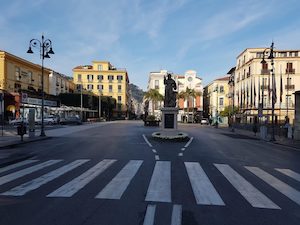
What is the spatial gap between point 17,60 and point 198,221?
60508 millimetres

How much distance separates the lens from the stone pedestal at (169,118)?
2355 centimetres

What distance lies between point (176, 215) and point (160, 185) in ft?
7.95

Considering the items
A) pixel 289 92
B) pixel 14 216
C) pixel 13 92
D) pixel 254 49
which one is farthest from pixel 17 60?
pixel 14 216

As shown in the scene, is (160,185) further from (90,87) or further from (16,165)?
(90,87)

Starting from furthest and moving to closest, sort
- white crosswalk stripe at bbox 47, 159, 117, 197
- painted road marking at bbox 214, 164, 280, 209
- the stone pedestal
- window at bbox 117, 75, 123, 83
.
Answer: window at bbox 117, 75, 123, 83, the stone pedestal, white crosswalk stripe at bbox 47, 159, 117, 197, painted road marking at bbox 214, 164, 280, 209

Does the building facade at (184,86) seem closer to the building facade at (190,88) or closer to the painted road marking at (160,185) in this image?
the building facade at (190,88)

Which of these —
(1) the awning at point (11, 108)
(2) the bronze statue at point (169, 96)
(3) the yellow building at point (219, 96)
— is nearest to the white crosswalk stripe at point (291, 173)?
(2) the bronze statue at point (169, 96)

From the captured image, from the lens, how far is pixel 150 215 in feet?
18.7

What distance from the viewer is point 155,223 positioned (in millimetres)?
5270

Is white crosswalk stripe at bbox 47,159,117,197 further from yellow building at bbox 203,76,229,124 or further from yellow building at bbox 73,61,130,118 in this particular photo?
yellow building at bbox 73,61,130,118

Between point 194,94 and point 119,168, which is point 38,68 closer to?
point 194,94

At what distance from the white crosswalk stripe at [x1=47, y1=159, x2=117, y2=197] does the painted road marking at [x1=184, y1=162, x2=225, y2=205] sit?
2686mm

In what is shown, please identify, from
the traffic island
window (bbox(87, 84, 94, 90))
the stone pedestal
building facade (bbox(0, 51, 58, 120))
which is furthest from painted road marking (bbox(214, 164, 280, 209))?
window (bbox(87, 84, 94, 90))

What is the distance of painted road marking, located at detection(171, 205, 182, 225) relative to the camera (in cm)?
534
